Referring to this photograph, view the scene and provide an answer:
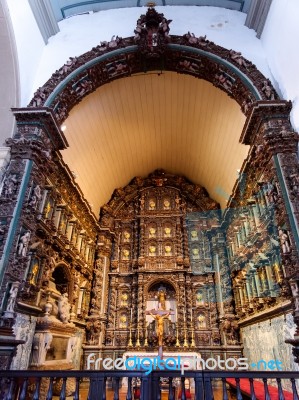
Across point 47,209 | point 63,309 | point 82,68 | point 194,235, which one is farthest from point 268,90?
point 63,309

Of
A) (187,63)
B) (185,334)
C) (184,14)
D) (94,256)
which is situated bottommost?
(185,334)

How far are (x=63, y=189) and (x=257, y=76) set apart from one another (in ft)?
23.0

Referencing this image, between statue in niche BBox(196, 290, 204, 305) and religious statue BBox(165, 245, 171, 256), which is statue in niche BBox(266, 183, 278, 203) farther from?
religious statue BBox(165, 245, 171, 256)

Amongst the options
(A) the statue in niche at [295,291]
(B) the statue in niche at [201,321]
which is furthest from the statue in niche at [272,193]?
(B) the statue in niche at [201,321]

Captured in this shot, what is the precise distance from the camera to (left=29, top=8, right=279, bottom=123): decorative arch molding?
8344 millimetres

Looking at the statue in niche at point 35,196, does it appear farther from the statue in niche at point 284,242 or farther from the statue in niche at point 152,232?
the statue in niche at point 152,232

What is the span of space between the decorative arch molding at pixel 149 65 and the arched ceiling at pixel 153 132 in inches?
32.0

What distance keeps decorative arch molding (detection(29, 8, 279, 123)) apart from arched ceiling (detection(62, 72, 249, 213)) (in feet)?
2.67

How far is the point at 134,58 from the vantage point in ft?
30.5

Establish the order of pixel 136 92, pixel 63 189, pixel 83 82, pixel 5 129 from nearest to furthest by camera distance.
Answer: pixel 5 129, pixel 83 82, pixel 63 189, pixel 136 92

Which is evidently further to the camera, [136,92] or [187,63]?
[136,92]

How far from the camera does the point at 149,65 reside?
9578 mm

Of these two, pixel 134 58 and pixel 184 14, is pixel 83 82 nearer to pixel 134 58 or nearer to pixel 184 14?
pixel 134 58

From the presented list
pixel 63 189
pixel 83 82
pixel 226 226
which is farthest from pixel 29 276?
pixel 226 226
